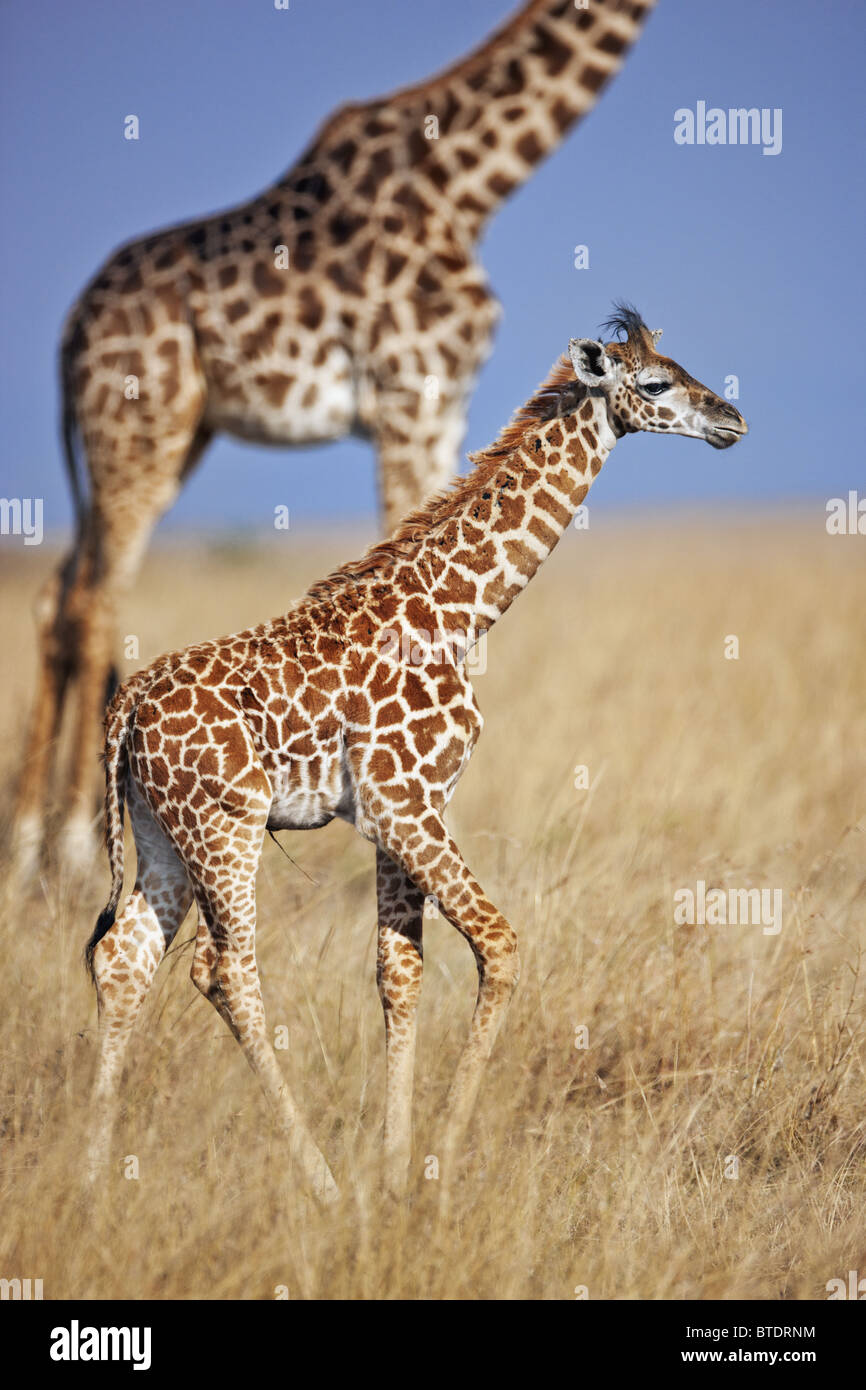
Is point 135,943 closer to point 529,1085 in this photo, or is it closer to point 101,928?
point 101,928

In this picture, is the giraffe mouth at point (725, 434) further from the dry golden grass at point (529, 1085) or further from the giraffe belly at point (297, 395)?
the giraffe belly at point (297, 395)

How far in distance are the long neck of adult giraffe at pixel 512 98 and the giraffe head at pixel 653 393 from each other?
3.26 meters

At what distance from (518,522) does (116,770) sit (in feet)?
5.45

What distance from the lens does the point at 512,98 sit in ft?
26.1

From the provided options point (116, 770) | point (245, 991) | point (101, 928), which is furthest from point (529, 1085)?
point (116, 770)

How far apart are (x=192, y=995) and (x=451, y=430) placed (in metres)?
3.39

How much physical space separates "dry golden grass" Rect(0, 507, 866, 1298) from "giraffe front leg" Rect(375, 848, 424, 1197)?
4.7 inches

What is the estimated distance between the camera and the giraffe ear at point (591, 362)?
4742 mm

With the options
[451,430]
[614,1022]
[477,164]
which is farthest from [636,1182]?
[477,164]

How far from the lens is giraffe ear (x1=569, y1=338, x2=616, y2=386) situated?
4.74 meters

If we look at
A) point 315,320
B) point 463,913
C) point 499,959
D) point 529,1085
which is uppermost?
point 315,320

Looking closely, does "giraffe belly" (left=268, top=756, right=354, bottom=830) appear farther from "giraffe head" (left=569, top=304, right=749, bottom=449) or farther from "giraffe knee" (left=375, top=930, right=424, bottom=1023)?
"giraffe head" (left=569, top=304, right=749, bottom=449)

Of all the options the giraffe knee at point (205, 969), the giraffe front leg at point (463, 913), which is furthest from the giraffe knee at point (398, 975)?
the giraffe knee at point (205, 969)

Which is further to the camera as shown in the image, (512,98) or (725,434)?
(512,98)
